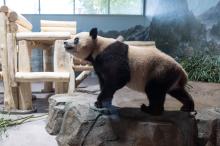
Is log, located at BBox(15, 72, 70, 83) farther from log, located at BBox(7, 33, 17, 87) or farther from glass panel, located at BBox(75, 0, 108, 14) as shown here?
glass panel, located at BBox(75, 0, 108, 14)

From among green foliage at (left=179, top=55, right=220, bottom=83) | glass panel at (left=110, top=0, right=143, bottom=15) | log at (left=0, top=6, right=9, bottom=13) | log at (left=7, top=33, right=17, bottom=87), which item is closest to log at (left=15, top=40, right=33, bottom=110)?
log at (left=7, top=33, right=17, bottom=87)

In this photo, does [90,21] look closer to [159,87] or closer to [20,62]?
[20,62]

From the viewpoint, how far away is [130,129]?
249 cm

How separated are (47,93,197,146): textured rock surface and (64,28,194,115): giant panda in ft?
0.52

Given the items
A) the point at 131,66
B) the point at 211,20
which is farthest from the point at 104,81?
the point at 211,20

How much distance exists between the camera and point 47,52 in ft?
21.2

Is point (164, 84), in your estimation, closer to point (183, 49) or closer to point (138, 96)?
point (138, 96)

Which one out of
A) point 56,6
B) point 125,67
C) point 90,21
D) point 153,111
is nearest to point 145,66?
point 125,67

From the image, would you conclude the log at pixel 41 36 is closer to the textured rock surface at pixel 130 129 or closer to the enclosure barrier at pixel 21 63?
the enclosure barrier at pixel 21 63

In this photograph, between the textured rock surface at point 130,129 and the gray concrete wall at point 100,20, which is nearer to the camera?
the textured rock surface at point 130,129

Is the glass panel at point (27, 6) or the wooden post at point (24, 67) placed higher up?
the glass panel at point (27, 6)

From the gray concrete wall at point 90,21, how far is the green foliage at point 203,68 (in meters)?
2.71

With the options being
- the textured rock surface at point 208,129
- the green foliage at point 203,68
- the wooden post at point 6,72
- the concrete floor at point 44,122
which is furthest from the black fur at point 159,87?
the green foliage at point 203,68

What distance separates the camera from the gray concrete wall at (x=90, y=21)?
9.24m
